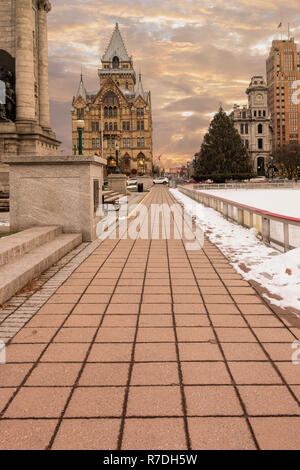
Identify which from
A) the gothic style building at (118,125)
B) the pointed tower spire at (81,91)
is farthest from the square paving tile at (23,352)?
the pointed tower spire at (81,91)

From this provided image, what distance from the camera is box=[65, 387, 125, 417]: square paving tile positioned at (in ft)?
9.97

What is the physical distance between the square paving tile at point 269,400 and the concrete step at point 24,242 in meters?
5.15

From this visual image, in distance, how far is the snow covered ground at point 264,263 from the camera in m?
6.09

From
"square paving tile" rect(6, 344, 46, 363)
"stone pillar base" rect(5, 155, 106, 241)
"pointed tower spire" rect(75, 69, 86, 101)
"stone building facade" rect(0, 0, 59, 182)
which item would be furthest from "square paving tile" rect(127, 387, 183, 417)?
"pointed tower spire" rect(75, 69, 86, 101)

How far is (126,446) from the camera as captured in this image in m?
2.63

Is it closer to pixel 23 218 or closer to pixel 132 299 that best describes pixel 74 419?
pixel 132 299

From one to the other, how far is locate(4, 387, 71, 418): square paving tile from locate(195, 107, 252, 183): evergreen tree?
7206 centimetres

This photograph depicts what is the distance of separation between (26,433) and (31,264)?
15.5 ft

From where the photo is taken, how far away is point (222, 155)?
241ft

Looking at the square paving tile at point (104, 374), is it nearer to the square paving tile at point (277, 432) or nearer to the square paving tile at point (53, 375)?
the square paving tile at point (53, 375)

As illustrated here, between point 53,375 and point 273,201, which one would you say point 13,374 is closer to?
point 53,375

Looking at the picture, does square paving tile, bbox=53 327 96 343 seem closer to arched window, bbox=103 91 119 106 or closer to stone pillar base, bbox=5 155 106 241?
stone pillar base, bbox=5 155 106 241

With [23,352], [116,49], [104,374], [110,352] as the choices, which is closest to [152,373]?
[104,374]
